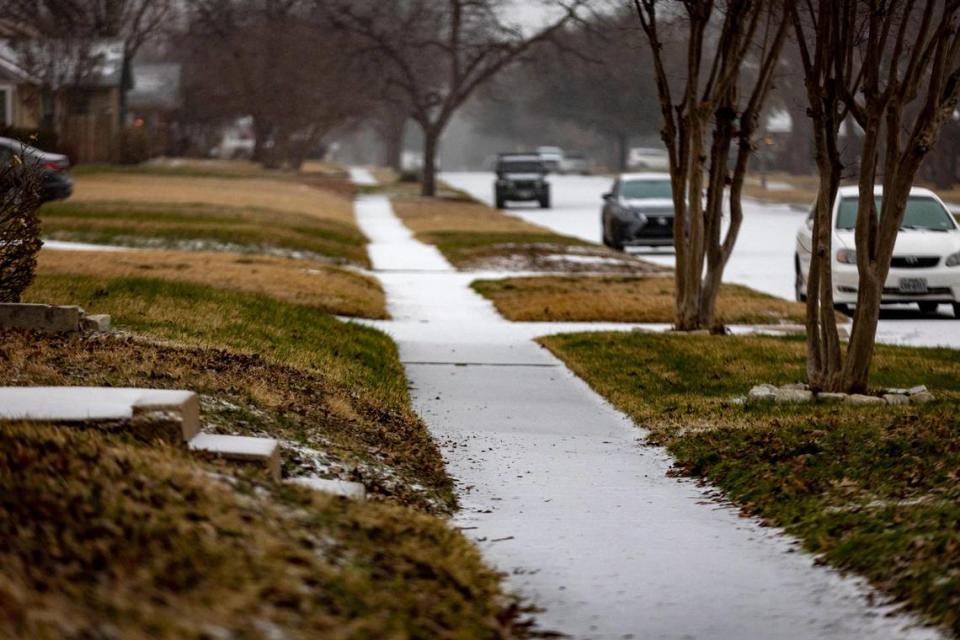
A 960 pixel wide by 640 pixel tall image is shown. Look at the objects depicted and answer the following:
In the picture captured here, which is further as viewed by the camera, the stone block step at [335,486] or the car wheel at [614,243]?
the car wheel at [614,243]

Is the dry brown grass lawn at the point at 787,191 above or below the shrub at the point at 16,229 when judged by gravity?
below

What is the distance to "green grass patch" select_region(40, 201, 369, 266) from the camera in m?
28.9

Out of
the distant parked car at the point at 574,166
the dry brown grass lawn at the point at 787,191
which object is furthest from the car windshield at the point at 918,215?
the distant parked car at the point at 574,166

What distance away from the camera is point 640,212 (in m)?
34.7

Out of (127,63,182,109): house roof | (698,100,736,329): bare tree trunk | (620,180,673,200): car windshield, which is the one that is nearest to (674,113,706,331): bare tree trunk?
(698,100,736,329): bare tree trunk

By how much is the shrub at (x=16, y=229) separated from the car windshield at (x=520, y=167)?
46172mm

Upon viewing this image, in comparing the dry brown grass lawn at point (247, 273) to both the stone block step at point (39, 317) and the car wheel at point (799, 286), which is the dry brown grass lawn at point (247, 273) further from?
the stone block step at point (39, 317)

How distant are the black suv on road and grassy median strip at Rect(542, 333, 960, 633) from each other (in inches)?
1670

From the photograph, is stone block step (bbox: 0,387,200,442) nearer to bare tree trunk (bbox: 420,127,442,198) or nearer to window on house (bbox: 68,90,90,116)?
bare tree trunk (bbox: 420,127,442,198)

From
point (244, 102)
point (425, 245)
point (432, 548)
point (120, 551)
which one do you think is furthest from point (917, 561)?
point (244, 102)

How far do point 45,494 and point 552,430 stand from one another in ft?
18.9

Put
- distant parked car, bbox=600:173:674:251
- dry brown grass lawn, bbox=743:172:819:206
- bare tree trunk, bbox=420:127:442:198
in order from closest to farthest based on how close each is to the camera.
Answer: distant parked car, bbox=600:173:674:251 → bare tree trunk, bbox=420:127:442:198 → dry brown grass lawn, bbox=743:172:819:206

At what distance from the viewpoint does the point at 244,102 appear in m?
76.4

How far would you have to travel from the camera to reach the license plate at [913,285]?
66.4 feet
